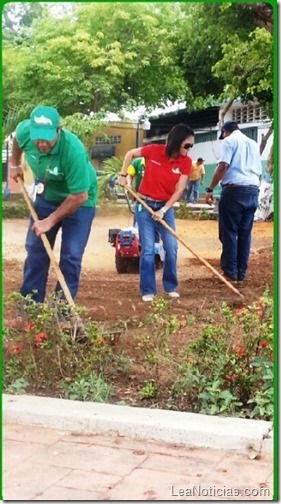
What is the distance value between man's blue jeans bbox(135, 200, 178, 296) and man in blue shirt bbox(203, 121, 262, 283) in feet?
0.86

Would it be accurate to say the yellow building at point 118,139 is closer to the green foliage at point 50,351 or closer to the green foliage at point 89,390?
the green foliage at point 50,351

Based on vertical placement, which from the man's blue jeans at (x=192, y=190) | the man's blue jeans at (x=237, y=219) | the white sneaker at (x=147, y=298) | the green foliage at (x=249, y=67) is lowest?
the white sneaker at (x=147, y=298)

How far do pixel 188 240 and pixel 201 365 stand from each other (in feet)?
2.02

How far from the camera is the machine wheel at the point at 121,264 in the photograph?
413 centimetres

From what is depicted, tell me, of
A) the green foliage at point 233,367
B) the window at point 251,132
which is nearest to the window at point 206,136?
the window at point 251,132

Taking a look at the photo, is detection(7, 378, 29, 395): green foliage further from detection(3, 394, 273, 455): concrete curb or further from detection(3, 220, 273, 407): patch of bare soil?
detection(3, 220, 273, 407): patch of bare soil

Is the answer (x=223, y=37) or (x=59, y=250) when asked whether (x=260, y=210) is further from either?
(x=59, y=250)

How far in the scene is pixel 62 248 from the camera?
4176 mm

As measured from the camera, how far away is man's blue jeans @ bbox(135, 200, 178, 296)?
160 inches

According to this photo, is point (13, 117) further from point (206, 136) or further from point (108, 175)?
point (206, 136)

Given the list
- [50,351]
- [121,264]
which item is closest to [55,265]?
[121,264]

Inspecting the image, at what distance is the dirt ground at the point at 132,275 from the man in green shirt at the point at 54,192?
0.18 feet

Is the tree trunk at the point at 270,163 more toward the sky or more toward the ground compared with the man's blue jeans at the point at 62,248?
more toward the sky

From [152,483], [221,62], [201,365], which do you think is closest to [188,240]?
[201,365]
